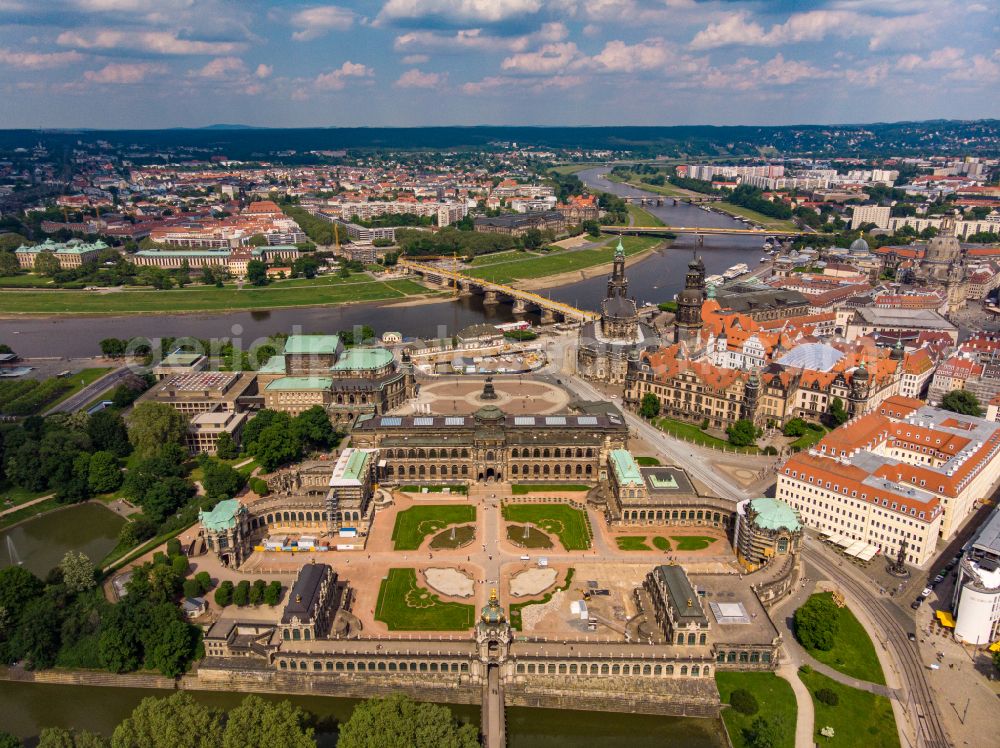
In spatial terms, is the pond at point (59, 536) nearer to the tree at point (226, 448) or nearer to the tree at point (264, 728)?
the tree at point (226, 448)

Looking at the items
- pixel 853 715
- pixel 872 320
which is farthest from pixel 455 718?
pixel 872 320

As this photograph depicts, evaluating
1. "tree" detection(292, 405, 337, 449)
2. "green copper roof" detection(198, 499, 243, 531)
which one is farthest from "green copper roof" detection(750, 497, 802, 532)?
"tree" detection(292, 405, 337, 449)

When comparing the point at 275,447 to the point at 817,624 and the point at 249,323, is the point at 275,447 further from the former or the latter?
the point at 249,323

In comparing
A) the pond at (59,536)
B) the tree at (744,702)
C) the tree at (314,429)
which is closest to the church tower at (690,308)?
the tree at (314,429)

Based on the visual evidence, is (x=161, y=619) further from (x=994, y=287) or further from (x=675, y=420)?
(x=994, y=287)

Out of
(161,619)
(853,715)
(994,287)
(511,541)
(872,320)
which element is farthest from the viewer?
(994,287)
